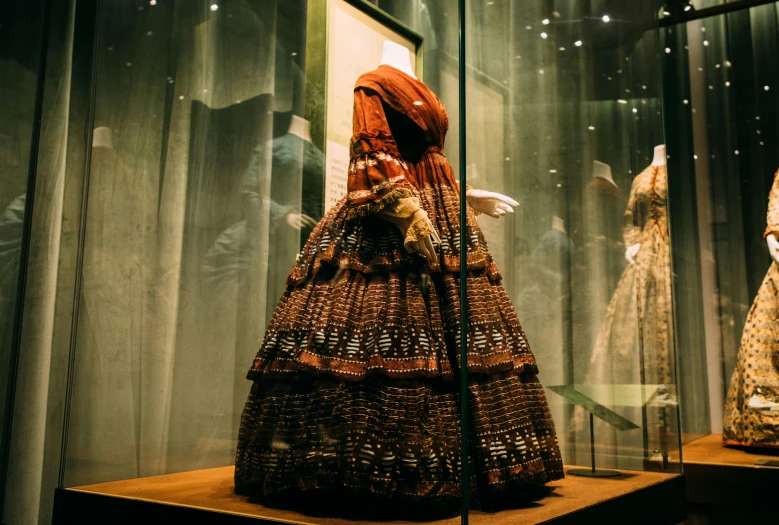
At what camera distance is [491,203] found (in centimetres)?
207

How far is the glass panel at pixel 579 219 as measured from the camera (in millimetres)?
1958

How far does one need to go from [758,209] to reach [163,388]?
10.4 feet

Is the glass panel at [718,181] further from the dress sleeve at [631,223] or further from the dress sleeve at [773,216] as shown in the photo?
the dress sleeve at [631,223]

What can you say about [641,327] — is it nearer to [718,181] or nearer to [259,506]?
[259,506]

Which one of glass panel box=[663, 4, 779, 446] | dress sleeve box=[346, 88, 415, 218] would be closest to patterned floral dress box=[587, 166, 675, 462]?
dress sleeve box=[346, 88, 415, 218]

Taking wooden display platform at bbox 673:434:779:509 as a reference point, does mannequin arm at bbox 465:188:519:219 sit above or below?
above

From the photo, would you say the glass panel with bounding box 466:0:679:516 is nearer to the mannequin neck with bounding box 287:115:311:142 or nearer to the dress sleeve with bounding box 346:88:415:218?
the dress sleeve with bounding box 346:88:415:218

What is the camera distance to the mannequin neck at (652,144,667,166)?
292cm

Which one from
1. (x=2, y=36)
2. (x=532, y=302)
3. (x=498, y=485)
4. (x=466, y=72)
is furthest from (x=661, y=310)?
(x=2, y=36)

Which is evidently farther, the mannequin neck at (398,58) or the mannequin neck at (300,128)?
the mannequin neck at (300,128)

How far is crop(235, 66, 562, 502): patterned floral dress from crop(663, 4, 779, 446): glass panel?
227 centimetres

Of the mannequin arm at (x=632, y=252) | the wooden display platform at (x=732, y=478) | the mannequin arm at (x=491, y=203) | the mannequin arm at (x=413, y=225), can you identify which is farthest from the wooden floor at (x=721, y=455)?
the mannequin arm at (x=413, y=225)

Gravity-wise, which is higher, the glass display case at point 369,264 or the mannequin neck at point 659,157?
the mannequin neck at point 659,157

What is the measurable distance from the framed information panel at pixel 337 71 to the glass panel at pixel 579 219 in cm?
64
